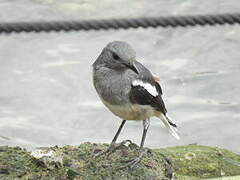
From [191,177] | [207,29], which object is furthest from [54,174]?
[207,29]

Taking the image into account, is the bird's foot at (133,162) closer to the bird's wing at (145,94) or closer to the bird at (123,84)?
the bird at (123,84)

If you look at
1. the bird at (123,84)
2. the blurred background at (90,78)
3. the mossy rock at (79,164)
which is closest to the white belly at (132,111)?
the bird at (123,84)

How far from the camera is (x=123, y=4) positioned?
10180 mm

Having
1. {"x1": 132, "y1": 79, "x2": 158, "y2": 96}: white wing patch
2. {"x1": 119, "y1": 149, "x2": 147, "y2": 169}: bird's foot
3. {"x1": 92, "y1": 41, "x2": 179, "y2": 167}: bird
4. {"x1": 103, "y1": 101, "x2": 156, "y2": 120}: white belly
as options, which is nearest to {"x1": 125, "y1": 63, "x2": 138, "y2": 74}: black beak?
{"x1": 92, "y1": 41, "x2": 179, "y2": 167}: bird

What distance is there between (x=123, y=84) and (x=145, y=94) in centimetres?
15

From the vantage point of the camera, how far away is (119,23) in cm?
401

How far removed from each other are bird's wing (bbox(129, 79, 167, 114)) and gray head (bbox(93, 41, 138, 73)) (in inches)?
5.2

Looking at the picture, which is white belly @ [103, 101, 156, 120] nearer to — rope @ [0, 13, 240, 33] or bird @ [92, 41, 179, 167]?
bird @ [92, 41, 179, 167]

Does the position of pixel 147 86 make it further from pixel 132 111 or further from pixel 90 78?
pixel 90 78

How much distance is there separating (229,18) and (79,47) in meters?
5.01

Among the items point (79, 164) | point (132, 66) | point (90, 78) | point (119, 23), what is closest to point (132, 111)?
point (132, 66)

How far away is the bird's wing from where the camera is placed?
425 centimetres

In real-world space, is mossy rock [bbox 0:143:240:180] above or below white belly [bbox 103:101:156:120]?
below

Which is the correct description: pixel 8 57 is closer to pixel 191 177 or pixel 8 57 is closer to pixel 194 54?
pixel 194 54
